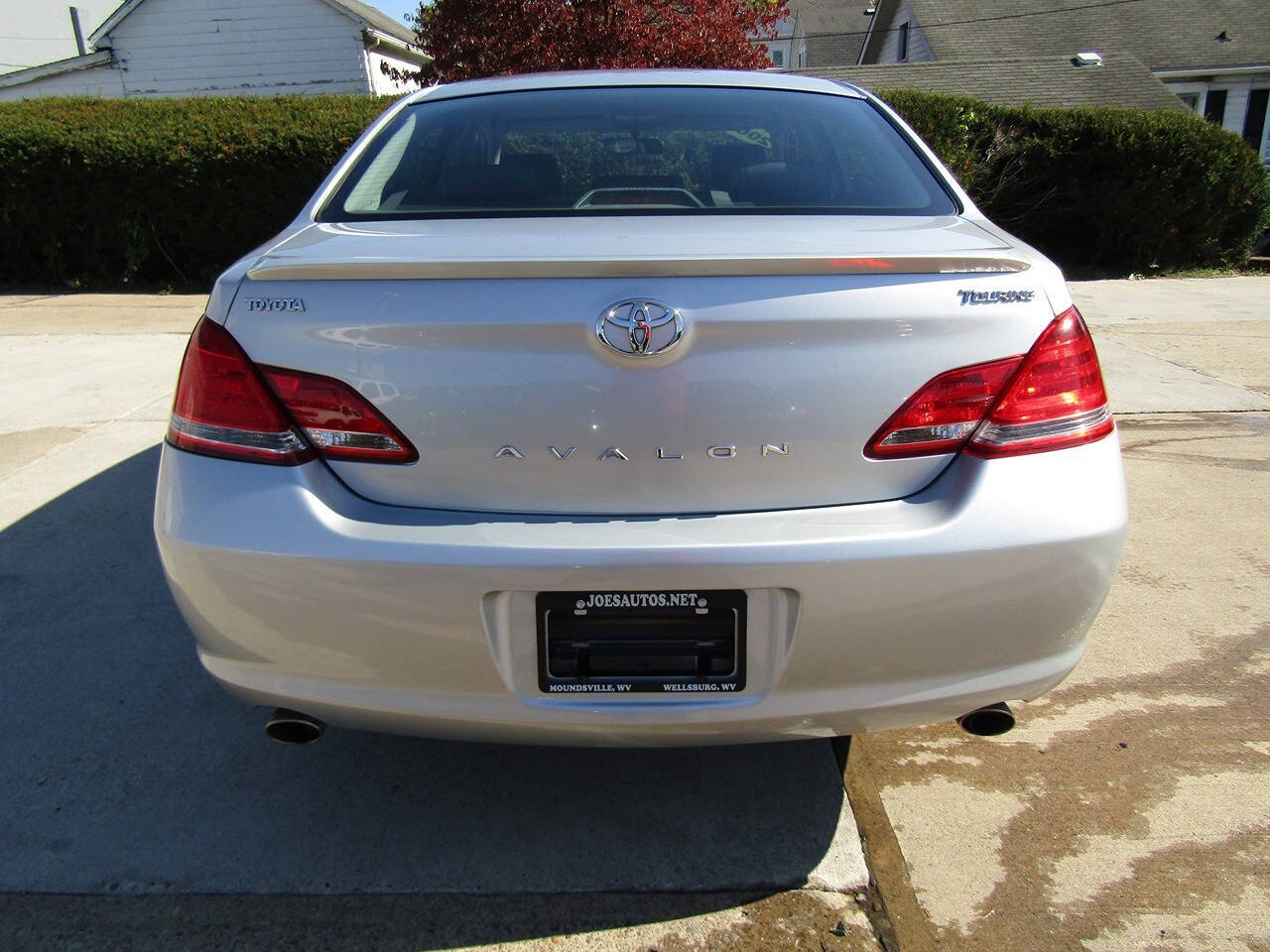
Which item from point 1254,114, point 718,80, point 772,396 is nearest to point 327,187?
point 718,80

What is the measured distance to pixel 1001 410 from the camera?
6.14 feet

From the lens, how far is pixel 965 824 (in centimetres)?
230

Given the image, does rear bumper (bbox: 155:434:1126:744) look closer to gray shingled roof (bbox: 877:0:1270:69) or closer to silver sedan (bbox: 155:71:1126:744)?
silver sedan (bbox: 155:71:1126:744)

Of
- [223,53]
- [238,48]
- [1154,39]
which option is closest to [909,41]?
[1154,39]

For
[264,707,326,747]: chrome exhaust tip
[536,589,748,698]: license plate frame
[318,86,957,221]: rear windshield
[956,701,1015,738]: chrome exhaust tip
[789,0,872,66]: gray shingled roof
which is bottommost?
[956,701,1015,738]: chrome exhaust tip

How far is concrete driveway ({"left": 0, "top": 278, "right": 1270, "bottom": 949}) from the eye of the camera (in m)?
2.03

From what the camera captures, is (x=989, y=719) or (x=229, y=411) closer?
(x=229, y=411)

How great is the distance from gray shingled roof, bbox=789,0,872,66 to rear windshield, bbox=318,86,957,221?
145 ft

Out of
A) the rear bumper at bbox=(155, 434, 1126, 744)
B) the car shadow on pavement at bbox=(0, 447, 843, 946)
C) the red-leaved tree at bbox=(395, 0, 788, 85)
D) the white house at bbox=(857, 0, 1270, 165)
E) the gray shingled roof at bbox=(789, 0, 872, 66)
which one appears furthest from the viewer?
the gray shingled roof at bbox=(789, 0, 872, 66)

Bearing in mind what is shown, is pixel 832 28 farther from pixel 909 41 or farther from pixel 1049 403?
pixel 1049 403

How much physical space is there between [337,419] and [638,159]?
1311 millimetres

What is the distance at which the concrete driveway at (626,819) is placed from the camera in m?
2.03

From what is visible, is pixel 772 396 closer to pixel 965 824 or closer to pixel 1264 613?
pixel 965 824

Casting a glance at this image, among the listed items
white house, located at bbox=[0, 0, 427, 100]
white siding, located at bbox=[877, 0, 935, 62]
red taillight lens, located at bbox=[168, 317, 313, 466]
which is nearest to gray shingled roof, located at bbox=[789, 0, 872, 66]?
white siding, located at bbox=[877, 0, 935, 62]
